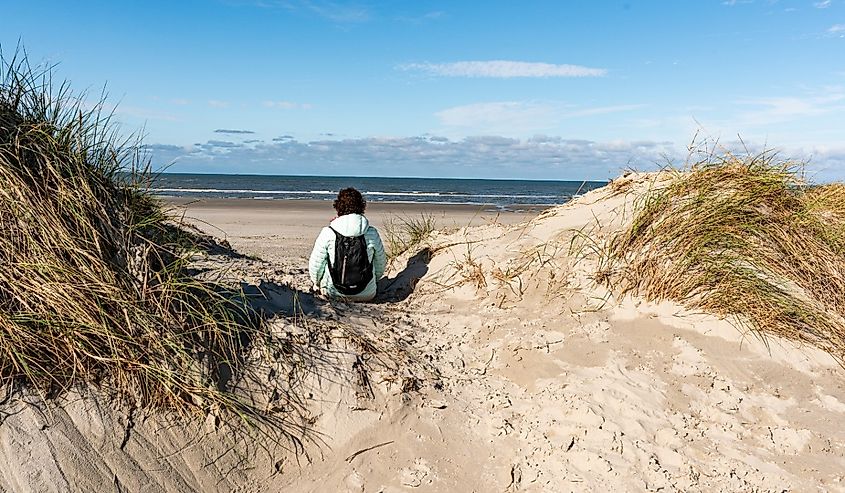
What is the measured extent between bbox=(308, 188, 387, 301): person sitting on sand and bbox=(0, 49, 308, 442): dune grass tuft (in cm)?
166

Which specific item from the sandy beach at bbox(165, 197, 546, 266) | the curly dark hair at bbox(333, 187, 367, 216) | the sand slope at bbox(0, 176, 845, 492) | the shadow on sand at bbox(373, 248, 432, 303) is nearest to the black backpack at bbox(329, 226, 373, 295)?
the curly dark hair at bbox(333, 187, 367, 216)

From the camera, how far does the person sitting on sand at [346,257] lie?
564cm

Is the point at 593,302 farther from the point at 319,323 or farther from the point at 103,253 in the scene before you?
the point at 103,253

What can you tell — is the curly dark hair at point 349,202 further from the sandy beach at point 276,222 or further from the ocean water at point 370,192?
the sandy beach at point 276,222

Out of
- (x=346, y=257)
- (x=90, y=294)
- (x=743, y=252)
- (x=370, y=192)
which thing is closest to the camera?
(x=90, y=294)

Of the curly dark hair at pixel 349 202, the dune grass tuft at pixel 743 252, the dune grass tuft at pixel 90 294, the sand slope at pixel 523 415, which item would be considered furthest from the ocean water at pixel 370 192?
the dune grass tuft at pixel 743 252

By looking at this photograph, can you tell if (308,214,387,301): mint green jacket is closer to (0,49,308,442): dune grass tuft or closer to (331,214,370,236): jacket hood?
(331,214,370,236): jacket hood

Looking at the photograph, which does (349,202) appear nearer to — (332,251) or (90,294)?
(332,251)

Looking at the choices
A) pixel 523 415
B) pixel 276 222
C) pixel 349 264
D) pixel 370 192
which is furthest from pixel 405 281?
pixel 370 192

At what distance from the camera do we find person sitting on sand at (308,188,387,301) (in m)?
5.64

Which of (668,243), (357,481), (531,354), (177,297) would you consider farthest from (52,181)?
(668,243)

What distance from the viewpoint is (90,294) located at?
138 inches

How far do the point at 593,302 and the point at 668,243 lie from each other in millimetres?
791

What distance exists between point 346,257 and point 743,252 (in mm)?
3282
